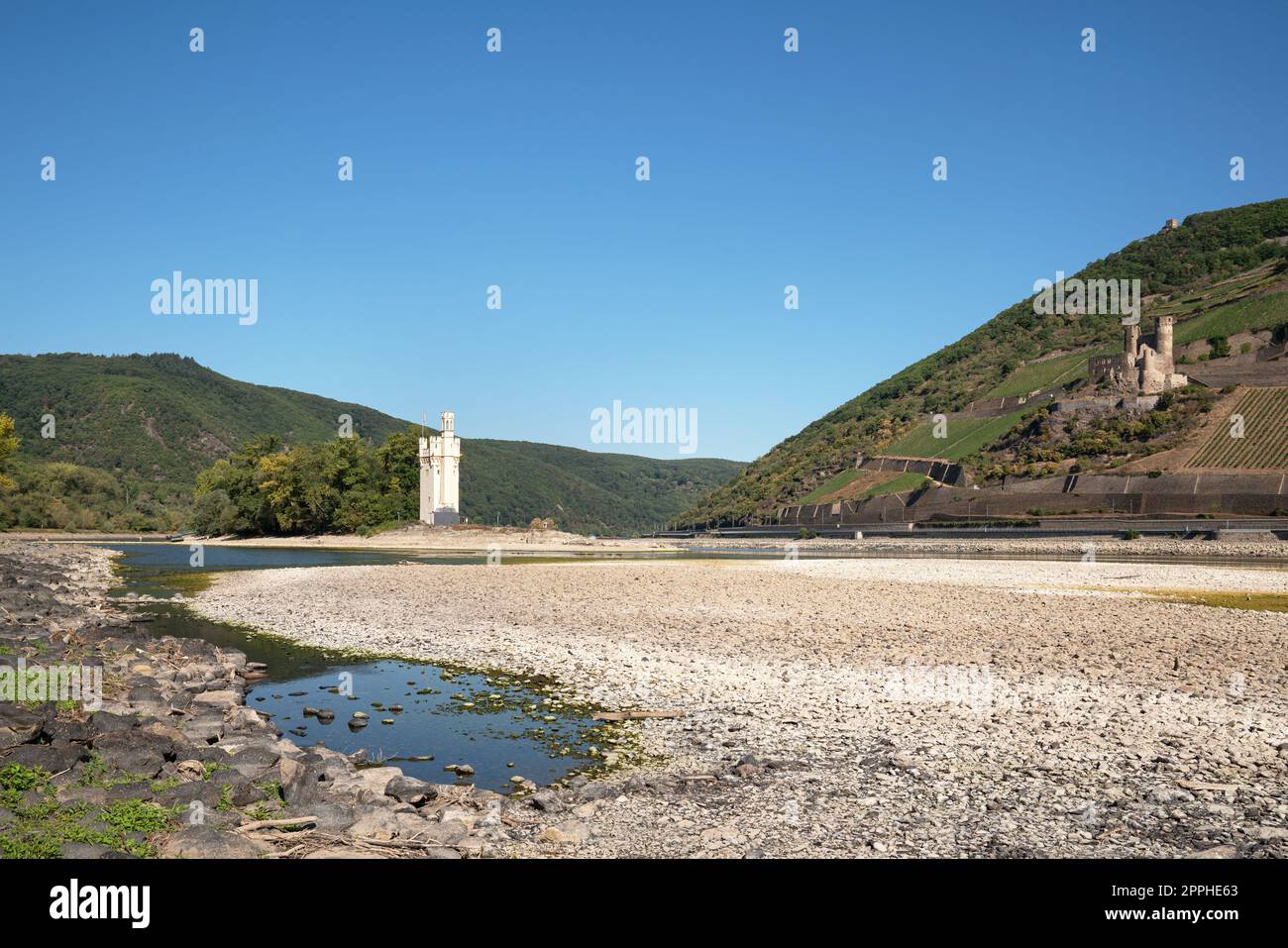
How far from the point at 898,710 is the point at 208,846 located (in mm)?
8957

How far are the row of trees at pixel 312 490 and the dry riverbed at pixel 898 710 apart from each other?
76.7 metres

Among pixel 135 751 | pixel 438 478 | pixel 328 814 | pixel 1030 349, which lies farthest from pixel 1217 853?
pixel 1030 349

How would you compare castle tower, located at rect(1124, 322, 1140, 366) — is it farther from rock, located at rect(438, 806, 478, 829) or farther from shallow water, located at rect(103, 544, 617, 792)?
rock, located at rect(438, 806, 478, 829)

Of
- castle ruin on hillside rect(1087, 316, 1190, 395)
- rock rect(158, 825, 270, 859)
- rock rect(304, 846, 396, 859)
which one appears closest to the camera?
rock rect(158, 825, 270, 859)

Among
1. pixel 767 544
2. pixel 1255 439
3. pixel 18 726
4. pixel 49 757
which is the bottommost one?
pixel 767 544

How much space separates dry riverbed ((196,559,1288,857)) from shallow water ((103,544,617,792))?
3.27ft

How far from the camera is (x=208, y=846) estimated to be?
6910 mm

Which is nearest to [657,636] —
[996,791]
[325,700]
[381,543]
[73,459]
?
[325,700]

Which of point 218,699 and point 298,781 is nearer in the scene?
point 298,781

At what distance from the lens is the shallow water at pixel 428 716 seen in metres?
11.1

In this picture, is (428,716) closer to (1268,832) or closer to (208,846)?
(208,846)

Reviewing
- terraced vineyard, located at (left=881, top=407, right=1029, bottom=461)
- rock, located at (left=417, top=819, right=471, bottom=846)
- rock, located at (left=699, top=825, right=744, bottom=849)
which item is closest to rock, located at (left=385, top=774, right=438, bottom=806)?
rock, located at (left=417, top=819, right=471, bottom=846)

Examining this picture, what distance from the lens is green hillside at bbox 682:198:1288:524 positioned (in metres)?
144

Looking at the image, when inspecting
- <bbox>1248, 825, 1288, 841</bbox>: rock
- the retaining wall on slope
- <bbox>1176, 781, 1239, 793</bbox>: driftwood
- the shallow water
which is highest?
the retaining wall on slope
